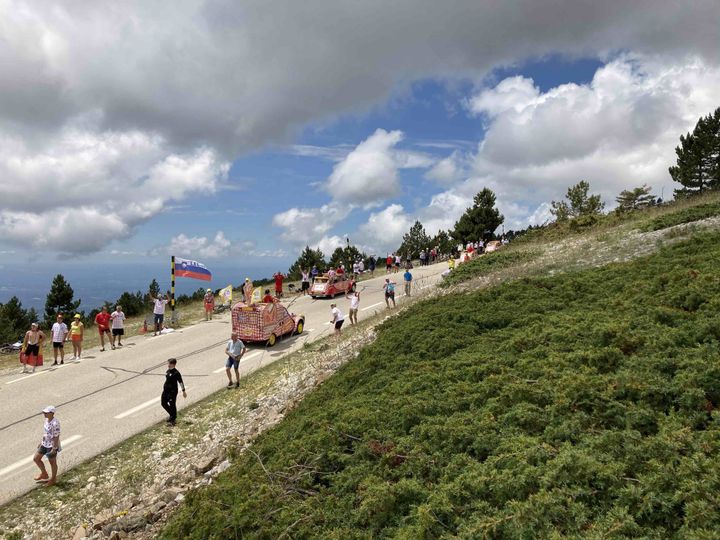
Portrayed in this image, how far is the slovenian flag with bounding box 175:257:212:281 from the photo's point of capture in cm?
2361

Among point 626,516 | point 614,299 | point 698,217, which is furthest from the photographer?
point 698,217

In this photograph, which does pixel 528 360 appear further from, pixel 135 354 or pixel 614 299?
pixel 135 354

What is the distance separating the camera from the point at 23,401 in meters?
12.8

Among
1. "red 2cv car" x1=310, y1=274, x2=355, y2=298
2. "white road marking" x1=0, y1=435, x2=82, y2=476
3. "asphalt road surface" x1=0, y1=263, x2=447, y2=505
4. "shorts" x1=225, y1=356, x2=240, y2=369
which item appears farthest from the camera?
"red 2cv car" x1=310, y1=274, x2=355, y2=298

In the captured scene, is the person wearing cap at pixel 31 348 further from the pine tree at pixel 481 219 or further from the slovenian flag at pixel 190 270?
the pine tree at pixel 481 219

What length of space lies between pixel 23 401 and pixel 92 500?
22.5 feet

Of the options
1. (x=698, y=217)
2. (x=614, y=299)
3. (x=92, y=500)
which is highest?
(x=698, y=217)

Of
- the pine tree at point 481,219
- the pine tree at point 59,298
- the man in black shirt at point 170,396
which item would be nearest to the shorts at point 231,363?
the man in black shirt at point 170,396

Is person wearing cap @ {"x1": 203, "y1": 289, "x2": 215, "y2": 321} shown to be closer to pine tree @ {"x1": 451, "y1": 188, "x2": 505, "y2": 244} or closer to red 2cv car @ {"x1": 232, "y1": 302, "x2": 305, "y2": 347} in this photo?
red 2cv car @ {"x1": 232, "y1": 302, "x2": 305, "y2": 347}

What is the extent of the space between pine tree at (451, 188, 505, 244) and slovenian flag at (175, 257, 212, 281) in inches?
1530

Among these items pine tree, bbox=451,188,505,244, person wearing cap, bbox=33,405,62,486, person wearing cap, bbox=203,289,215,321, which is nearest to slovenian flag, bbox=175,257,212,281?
person wearing cap, bbox=203,289,215,321

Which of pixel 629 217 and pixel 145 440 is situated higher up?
pixel 629 217

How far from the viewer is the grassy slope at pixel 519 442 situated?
3912 millimetres

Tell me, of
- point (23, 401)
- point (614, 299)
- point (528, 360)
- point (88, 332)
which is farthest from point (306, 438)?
point (88, 332)
